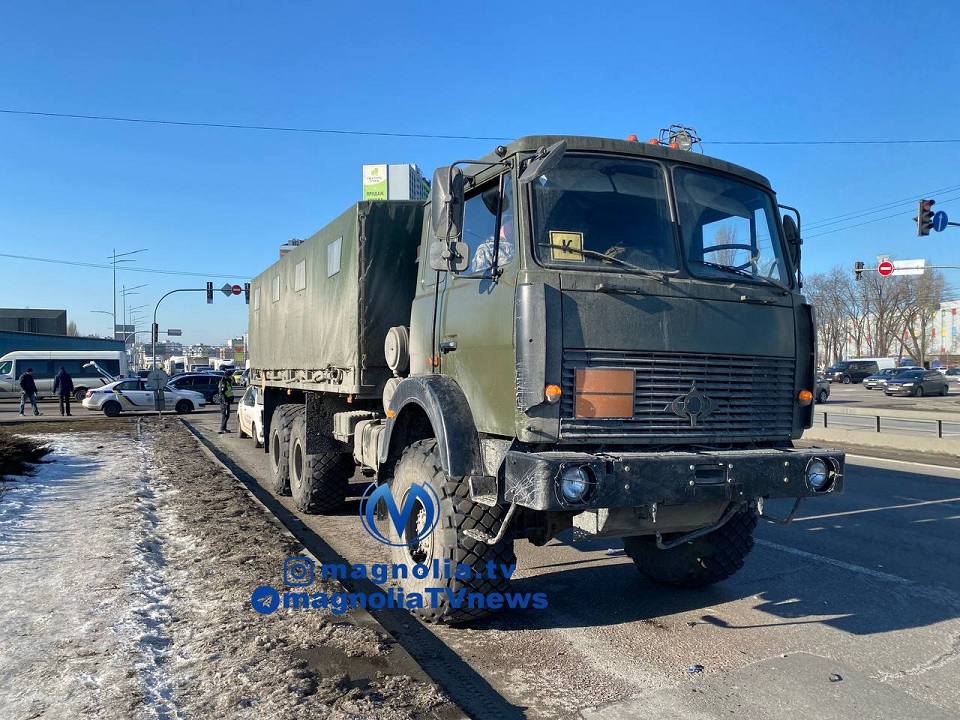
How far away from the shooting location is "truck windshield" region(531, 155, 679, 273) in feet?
14.1

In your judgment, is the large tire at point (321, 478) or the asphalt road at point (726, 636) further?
the large tire at point (321, 478)

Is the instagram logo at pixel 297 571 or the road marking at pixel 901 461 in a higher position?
the instagram logo at pixel 297 571

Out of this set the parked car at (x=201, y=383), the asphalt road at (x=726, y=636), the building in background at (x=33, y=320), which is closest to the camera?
the asphalt road at (x=726, y=636)

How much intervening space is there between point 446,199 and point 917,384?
42565mm

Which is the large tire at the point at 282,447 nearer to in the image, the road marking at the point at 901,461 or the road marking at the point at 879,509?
the road marking at the point at 879,509

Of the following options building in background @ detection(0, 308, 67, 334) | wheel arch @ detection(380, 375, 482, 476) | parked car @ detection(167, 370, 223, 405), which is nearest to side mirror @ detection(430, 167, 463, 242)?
wheel arch @ detection(380, 375, 482, 476)

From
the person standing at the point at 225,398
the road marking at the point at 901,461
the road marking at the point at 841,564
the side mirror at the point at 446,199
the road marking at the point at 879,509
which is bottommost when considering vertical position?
the road marking at the point at 901,461

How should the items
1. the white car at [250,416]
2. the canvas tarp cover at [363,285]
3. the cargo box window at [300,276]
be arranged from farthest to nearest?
the white car at [250,416], the cargo box window at [300,276], the canvas tarp cover at [363,285]

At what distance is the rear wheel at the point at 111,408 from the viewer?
26312mm

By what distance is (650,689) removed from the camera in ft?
12.8

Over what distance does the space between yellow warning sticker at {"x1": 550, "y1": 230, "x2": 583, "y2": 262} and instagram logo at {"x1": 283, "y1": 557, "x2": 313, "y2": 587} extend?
318cm

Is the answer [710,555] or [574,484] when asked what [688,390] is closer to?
[574,484]

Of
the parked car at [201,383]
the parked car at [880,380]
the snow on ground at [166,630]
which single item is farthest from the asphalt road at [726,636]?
the parked car at [880,380]

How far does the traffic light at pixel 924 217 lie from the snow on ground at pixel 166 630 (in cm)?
2392
